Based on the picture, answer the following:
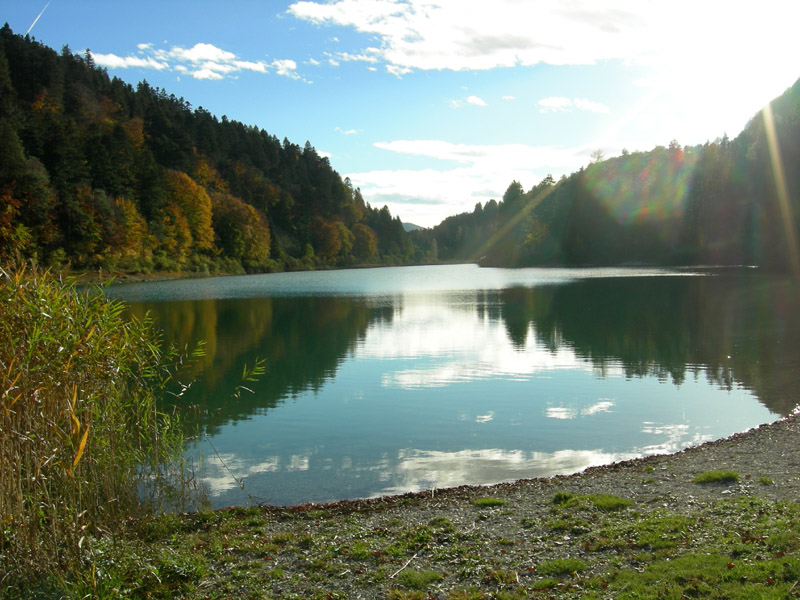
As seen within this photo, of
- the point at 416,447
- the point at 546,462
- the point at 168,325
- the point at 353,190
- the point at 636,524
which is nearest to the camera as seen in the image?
the point at 636,524

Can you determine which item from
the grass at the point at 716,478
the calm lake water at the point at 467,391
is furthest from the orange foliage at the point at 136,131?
the grass at the point at 716,478

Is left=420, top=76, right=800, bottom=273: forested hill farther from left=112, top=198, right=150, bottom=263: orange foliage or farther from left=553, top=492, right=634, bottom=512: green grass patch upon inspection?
left=112, top=198, right=150, bottom=263: orange foliage

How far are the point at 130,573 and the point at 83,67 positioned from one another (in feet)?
392

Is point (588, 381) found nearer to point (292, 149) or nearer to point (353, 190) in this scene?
point (292, 149)

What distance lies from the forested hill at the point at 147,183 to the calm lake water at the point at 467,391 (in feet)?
59.8

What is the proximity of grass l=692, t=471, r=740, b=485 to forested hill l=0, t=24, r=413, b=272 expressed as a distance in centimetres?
3261

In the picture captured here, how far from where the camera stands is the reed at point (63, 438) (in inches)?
229

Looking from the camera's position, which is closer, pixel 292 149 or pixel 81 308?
pixel 81 308

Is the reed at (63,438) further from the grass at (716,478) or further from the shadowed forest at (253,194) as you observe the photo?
the shadowed forest at (253,194)

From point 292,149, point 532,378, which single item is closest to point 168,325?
point 532,378

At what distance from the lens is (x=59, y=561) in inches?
231

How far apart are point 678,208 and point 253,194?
269ft

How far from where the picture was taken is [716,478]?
9.19m

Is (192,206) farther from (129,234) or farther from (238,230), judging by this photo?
(129,234)
